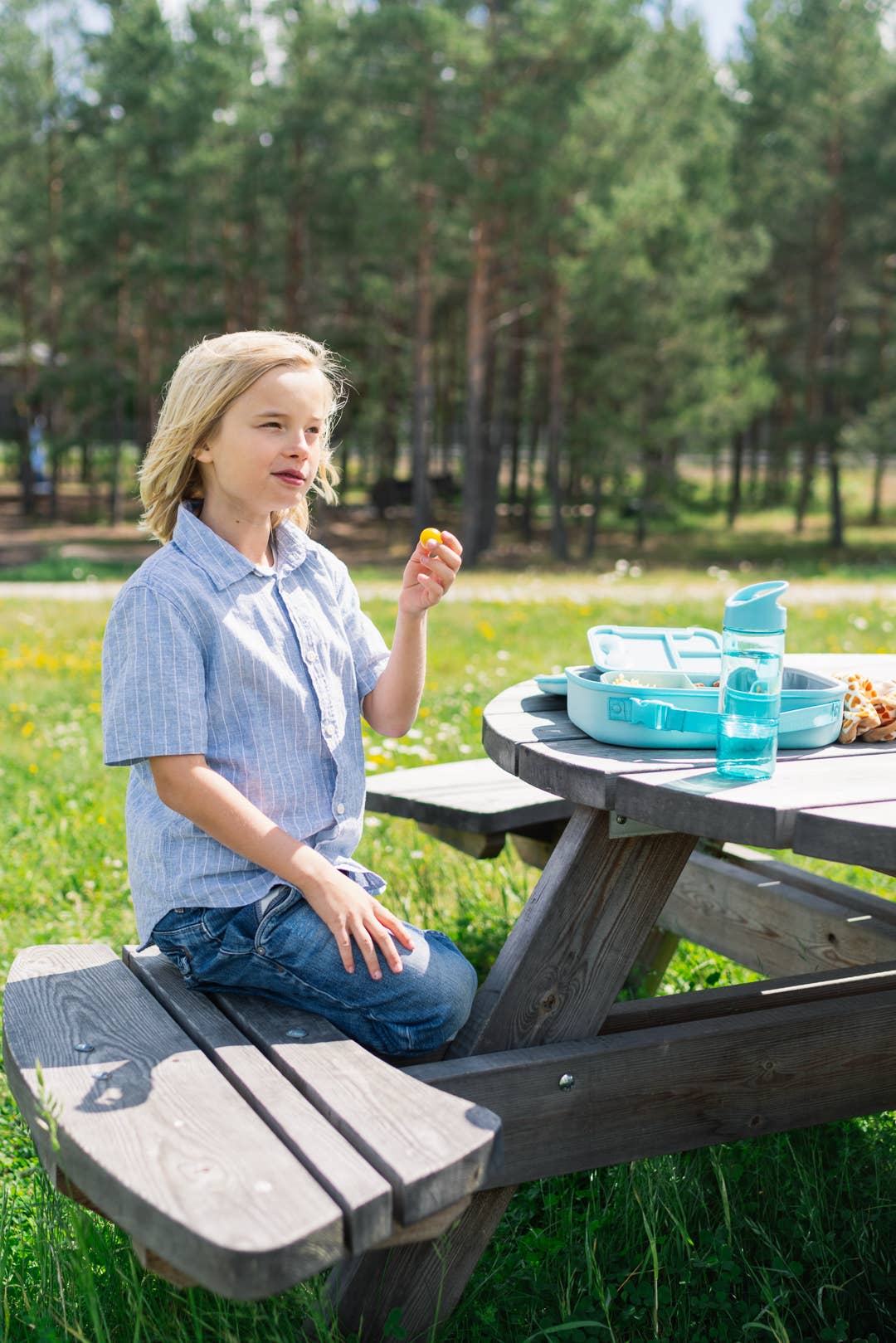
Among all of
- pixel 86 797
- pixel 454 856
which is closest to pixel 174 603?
pixel 454 856

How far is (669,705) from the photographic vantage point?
207 cm

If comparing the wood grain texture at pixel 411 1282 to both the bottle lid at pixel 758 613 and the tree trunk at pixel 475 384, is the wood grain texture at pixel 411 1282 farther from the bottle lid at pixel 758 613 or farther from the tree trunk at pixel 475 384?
the tree trunk at pixel 475 384

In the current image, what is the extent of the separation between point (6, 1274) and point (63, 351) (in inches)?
1079

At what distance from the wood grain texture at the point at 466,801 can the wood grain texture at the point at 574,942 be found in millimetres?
764

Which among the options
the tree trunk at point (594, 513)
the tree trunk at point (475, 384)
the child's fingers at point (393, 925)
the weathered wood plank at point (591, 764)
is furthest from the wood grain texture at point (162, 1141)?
the tree trunk at point (594, 513)

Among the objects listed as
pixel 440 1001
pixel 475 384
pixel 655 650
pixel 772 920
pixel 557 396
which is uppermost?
pixel 475 384

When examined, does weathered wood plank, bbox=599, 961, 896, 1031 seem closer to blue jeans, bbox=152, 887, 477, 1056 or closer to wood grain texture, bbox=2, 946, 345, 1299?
blue jeans, bbox=152, 887, 477, 1056

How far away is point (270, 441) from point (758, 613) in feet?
2.80

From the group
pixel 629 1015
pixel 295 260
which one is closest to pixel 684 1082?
pixel 629 1015

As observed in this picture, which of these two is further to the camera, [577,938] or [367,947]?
[577,938]

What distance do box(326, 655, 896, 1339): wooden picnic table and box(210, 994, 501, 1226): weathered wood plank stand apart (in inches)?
7.1

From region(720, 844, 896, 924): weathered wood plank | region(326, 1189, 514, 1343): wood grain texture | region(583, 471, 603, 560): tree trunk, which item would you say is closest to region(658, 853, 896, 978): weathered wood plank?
region(720, 844, 896, 924): weathered wood plank

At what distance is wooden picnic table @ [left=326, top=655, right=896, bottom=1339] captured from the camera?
185cm

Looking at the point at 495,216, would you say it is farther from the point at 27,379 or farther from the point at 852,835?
the point at 852,835
